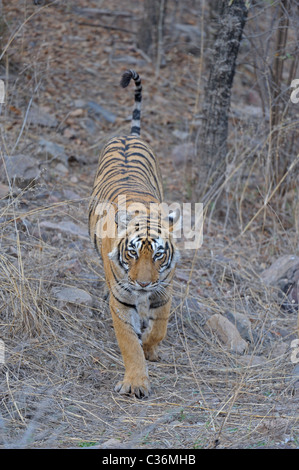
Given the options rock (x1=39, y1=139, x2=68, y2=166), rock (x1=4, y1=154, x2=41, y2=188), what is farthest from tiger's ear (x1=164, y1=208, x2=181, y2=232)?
rock (x1=39, y1=139, x2=68, y2=166)

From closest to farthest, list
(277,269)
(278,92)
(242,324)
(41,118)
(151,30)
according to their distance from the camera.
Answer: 1. (242,324)
2. (277,269)
3. (278,92)
4. (41,118)
5. (151,30)

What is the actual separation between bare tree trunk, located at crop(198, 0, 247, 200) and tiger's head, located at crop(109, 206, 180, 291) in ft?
9.46

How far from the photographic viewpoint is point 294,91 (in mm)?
6699

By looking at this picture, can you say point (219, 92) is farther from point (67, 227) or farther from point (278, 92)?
point (67, 227)

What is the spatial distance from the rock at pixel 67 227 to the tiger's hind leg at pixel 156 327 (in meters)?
1.89

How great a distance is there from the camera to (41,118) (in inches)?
312

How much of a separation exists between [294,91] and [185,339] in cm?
345

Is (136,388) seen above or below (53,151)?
below

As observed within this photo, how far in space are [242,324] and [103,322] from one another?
1.12m

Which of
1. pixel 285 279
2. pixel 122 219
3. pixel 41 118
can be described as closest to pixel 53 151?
pixel 41 118

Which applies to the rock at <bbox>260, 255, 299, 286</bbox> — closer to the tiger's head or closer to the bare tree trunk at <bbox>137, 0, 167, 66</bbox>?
the tiger's head

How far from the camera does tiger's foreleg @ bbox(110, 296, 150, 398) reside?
3.78 meters
